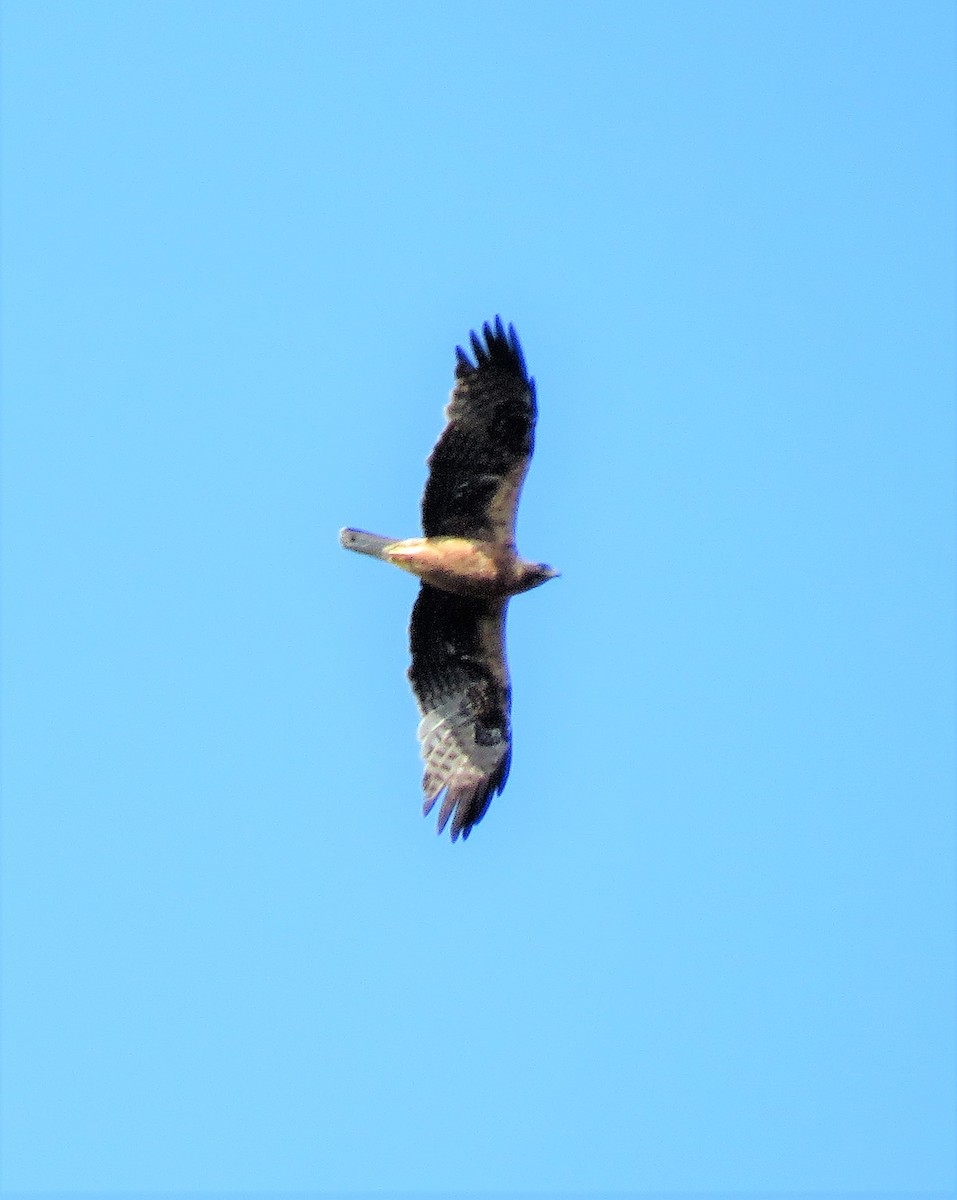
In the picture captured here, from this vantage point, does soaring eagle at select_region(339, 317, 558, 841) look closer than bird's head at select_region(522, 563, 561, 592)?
Yes

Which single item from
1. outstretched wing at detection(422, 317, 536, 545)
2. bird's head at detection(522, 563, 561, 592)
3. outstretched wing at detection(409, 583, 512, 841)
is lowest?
outstretched wing at detection(409, 583, 512, 841)

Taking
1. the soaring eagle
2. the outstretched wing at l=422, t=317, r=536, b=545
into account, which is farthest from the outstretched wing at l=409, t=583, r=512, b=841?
the outstretched wing at l=422, t=317, r=536, b=545

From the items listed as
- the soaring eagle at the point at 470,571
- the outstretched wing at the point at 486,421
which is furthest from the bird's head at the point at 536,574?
the outstretched wing at the point at 486,421

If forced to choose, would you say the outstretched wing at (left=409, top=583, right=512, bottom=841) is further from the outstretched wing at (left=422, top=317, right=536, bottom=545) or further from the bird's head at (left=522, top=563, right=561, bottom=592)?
the outstretched wing at (left=422, top=317, right=536, bottom=545)

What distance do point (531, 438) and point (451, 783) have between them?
296 centimetres

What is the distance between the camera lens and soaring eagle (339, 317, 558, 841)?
18.2 metres

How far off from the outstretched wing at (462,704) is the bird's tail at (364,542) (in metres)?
0.67

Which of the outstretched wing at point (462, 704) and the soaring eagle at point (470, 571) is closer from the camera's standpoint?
the soaring eagle at point (470, 571)

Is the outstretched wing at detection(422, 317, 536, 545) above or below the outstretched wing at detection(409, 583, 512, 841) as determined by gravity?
above

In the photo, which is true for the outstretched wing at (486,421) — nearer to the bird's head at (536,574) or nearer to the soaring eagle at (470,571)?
the soaring eagle at (470,571)

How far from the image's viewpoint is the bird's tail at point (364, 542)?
18.5 metres

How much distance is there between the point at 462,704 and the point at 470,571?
4.32 ft

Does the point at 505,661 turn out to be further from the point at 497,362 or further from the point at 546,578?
the point at 497,362

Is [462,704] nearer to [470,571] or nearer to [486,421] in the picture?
[470,571]
